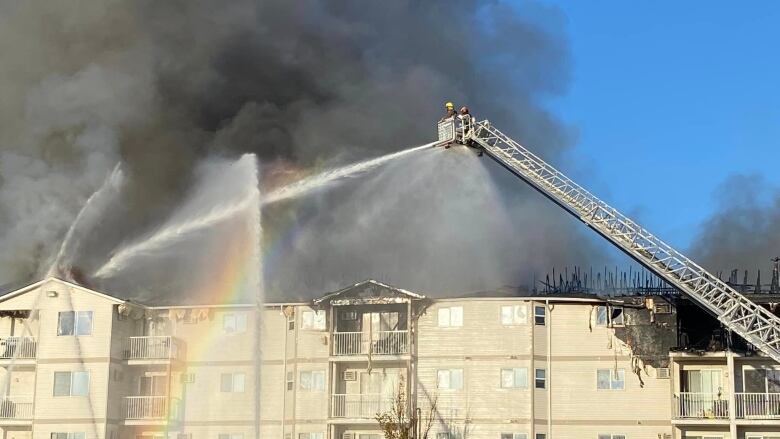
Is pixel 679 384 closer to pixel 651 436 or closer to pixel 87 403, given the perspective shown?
pixel 651 436

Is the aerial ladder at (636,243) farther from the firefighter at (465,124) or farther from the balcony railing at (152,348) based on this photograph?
the balcony railing at (152,348)

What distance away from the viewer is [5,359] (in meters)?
69.9

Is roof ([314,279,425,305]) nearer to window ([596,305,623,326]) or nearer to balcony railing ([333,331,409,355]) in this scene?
balcony railing ([333,331,409,355])

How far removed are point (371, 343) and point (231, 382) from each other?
8.60 metres

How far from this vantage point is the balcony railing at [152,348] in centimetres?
6969

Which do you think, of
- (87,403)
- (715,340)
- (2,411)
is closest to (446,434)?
(715,340)

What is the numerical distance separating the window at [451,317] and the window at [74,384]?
63.7ft

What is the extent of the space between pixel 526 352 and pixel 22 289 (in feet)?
91.1

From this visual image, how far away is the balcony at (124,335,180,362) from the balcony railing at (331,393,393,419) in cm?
949

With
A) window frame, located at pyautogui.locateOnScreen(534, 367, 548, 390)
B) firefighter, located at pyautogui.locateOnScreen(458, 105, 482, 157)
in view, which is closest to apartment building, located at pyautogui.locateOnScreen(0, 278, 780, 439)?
window frame, located at pyautogui.locateOnScreen(534, 367, 548, 390)

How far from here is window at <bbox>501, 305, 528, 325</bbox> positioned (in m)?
66.8

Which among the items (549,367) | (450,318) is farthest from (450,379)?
(549,367)

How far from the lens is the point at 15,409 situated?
2744 inches

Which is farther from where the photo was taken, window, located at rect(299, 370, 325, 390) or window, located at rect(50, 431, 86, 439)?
window, located at rect(50, 431, 86, 439)
